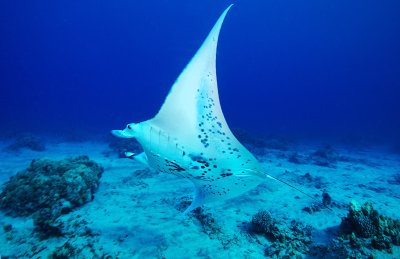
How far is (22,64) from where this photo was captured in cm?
9212

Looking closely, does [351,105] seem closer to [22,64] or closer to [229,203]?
[229,203]

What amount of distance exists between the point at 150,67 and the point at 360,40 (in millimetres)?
92918

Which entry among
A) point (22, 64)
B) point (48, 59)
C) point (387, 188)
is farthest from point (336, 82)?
point (22, 64)

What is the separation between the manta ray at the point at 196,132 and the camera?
2166 mm

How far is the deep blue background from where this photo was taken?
57.0m

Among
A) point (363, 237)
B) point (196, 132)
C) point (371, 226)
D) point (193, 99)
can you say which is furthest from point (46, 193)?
point (371, 226)

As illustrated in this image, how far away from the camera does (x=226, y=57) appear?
91938mm

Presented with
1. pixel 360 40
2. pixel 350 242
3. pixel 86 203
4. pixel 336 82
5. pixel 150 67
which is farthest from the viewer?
pixel 336 82

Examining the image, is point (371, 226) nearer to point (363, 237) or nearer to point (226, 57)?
point (363, 237)

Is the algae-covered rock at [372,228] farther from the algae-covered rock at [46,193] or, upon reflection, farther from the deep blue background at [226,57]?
the deep blue background at [226,57]

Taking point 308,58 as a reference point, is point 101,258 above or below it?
below

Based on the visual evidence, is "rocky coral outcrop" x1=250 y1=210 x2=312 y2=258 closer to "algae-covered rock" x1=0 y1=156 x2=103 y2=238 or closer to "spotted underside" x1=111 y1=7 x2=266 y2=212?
"spotted underside" x1=111 y1=7 x2=266 y2=212

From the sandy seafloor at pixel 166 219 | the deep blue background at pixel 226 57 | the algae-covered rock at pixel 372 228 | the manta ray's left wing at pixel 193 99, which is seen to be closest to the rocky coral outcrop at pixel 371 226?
the algae-covered rock at pixel 372 228

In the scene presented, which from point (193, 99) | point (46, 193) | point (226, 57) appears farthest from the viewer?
point (226, 57)
